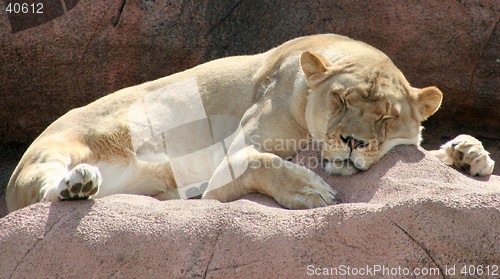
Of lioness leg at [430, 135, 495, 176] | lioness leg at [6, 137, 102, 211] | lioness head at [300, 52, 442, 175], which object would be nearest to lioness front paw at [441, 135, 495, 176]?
lioness leg at [430, 135, 495, 176]

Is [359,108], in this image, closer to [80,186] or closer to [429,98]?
[429,98]

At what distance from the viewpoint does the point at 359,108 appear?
5.10m

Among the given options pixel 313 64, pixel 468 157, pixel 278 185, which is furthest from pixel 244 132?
pixel 468 157

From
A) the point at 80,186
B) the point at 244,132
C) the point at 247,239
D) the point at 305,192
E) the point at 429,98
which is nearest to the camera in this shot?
the point at 247,239

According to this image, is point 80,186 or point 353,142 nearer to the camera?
point 80,186

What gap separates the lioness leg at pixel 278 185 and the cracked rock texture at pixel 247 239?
0.45 metres

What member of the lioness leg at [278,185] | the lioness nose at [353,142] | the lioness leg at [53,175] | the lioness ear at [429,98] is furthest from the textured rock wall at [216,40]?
the lioness nose at [353,142]

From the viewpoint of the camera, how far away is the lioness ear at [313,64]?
5.34 m

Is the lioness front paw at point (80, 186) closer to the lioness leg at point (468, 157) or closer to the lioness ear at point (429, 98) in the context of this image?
the lioness ear at point (429, 98)

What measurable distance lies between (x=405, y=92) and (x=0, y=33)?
11.1ft

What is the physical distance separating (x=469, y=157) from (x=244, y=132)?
1.31 m

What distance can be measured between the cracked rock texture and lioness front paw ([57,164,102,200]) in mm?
149

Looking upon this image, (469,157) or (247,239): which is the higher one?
(247,239)

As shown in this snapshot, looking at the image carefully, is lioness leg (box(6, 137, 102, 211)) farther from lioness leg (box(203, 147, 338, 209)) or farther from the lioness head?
the lioness head
